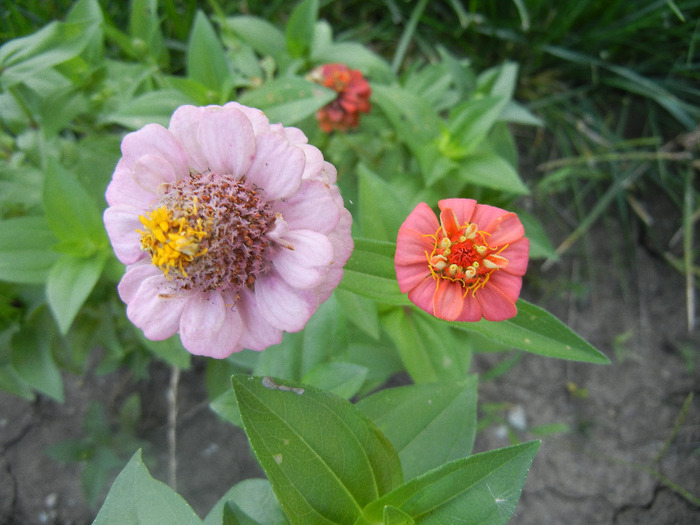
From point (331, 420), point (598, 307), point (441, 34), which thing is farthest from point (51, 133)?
point (598, 307)

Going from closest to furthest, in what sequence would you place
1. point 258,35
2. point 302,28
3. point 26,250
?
1. point 26,250
2. point 302,28
3. point 258,35

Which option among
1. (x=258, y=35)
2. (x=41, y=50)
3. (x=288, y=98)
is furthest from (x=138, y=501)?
(x=258, y=35)

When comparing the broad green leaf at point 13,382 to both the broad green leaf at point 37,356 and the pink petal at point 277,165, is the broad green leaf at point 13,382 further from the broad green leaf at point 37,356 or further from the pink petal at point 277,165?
the pink petal at point 277,165

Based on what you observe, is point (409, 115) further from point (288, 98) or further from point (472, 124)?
point (288, 98)

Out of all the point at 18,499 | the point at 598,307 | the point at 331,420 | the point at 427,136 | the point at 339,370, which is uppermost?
the point at 427,136

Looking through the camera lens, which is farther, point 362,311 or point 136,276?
point 362,311

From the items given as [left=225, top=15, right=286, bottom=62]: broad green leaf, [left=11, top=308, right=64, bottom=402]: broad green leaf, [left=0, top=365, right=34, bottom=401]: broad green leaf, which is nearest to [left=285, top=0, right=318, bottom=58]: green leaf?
[left=225, top=15, right=286, bottom=62]: broad green leaf

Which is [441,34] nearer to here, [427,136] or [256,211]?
[427,136]
